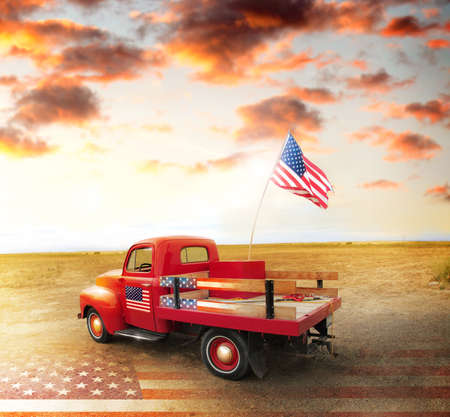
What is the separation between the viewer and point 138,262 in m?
6.92

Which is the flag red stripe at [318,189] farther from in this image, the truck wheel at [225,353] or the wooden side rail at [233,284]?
the truck wheel at [225,353]

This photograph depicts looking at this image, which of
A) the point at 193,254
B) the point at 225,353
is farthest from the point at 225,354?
the point at 193,254

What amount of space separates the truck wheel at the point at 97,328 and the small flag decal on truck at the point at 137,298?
1.07 metres

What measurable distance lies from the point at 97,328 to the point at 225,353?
348 centimetres

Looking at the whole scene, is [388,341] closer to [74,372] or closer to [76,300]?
[74,372]

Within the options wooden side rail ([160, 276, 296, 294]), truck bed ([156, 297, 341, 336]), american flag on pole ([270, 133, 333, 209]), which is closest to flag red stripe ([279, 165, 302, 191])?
american flag on pole ([270, 133, 333, 209])

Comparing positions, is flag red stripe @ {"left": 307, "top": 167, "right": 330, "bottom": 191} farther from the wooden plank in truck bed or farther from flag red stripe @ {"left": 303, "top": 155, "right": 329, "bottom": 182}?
the wooden plank in truck bed

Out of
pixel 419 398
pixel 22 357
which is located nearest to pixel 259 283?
pixel 419 398

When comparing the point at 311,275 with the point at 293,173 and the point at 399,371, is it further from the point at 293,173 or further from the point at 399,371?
the point at 293,173

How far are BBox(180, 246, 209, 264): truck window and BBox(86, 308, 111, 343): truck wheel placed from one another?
7.33 ft

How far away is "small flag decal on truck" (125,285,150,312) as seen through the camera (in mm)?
6289

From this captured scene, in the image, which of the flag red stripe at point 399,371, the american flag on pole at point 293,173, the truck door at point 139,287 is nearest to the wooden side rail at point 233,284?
the truck door at point 139,287

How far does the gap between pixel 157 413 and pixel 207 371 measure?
4.72ft

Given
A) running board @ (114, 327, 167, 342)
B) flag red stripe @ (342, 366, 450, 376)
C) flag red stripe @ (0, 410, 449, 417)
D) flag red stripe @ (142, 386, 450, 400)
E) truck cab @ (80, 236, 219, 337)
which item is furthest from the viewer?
truck cab @ (80, 236, 219, 337)
